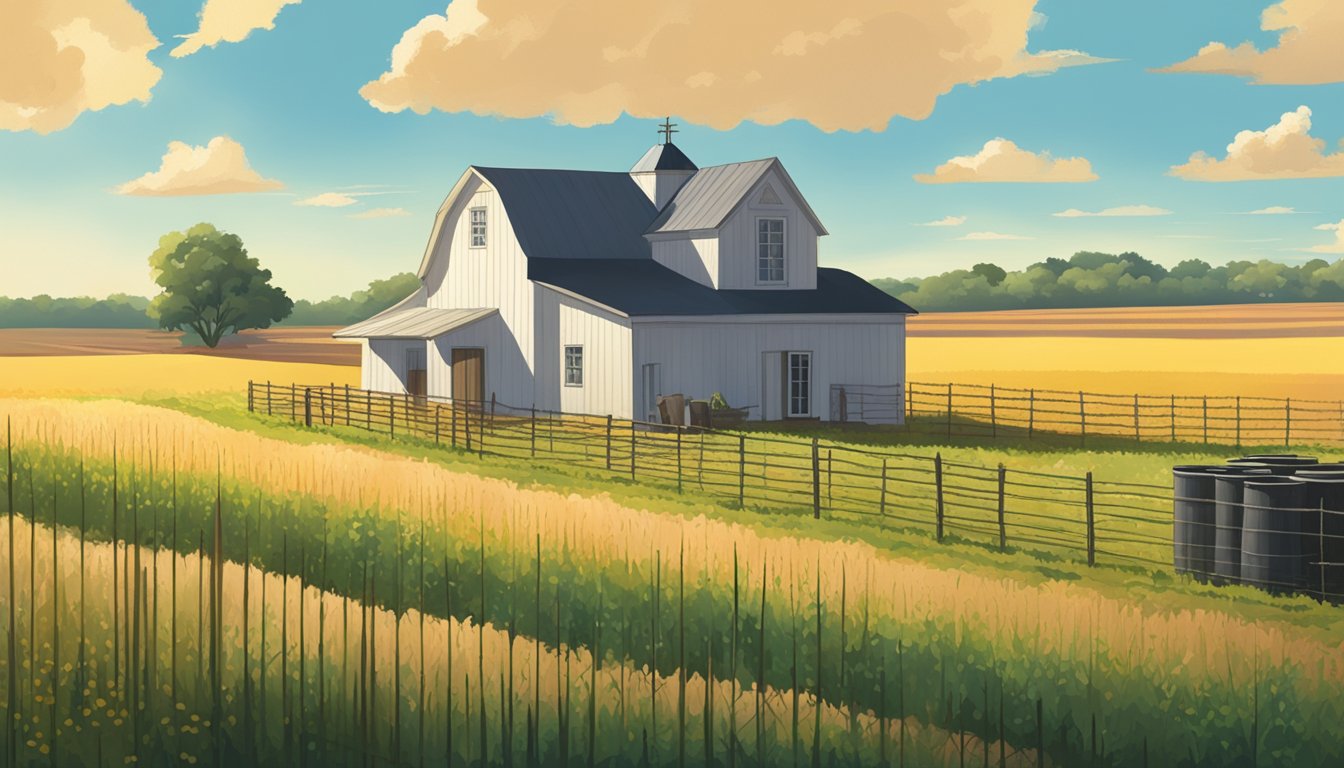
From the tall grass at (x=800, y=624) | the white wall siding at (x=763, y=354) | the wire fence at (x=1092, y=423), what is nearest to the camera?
the tall grass at (x=800, y=624)

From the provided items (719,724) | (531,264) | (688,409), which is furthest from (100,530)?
(531,264)

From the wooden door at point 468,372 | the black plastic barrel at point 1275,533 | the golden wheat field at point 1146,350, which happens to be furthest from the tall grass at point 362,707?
the golden wheat field at point 1146,350

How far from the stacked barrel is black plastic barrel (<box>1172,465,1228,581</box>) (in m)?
0.03

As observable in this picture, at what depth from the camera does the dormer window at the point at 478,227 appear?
4444 centimetres

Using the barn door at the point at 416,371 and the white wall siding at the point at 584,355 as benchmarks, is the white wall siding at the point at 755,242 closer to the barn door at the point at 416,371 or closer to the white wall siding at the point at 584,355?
the white wall siding at the point at 584,355

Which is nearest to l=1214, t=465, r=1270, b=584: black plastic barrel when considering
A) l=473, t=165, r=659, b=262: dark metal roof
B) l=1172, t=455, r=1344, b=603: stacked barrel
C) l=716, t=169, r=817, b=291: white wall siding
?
l=1172, t=455, r=1344, b=603: stacked barrel

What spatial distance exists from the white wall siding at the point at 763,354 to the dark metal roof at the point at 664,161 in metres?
7.52

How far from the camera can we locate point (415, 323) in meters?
44.7

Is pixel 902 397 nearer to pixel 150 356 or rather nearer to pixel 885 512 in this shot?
pixel 885 512

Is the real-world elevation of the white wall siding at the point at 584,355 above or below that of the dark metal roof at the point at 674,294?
below

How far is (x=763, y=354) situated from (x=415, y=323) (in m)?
Answer: 9.77

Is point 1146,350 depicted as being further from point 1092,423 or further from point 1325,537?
point 1325,537

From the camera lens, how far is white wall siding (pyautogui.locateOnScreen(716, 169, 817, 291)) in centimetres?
4331

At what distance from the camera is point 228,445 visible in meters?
31.2
